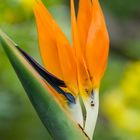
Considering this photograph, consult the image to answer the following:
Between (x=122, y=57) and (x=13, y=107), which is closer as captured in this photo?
(x=13, y=107)

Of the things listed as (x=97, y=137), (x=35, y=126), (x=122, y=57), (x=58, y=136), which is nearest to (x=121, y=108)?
(x=97, y=137)

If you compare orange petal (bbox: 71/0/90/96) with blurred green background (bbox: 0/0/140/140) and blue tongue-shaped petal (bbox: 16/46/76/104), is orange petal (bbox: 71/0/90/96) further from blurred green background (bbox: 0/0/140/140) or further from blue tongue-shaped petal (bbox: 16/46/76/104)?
blurred green background (bbox: 0/0/140/140)

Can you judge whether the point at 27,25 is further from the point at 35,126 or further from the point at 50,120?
the point at 50,120

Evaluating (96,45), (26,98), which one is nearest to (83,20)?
(96,45)

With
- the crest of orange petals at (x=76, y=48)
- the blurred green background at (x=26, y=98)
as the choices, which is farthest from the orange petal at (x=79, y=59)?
the blurred green background at (x=26, y=98)

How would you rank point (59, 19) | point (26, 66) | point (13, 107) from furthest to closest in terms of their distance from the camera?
point (59, 19), point (13, 107), point (26, 66)

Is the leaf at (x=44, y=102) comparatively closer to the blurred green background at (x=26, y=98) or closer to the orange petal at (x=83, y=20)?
the orange petal at (x=83, y=20)

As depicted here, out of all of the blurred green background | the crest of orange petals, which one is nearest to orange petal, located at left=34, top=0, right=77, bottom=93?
the crest of orange petals

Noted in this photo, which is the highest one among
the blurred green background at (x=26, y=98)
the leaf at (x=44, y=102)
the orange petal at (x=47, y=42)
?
the orange petal at (x=47, y=42)
